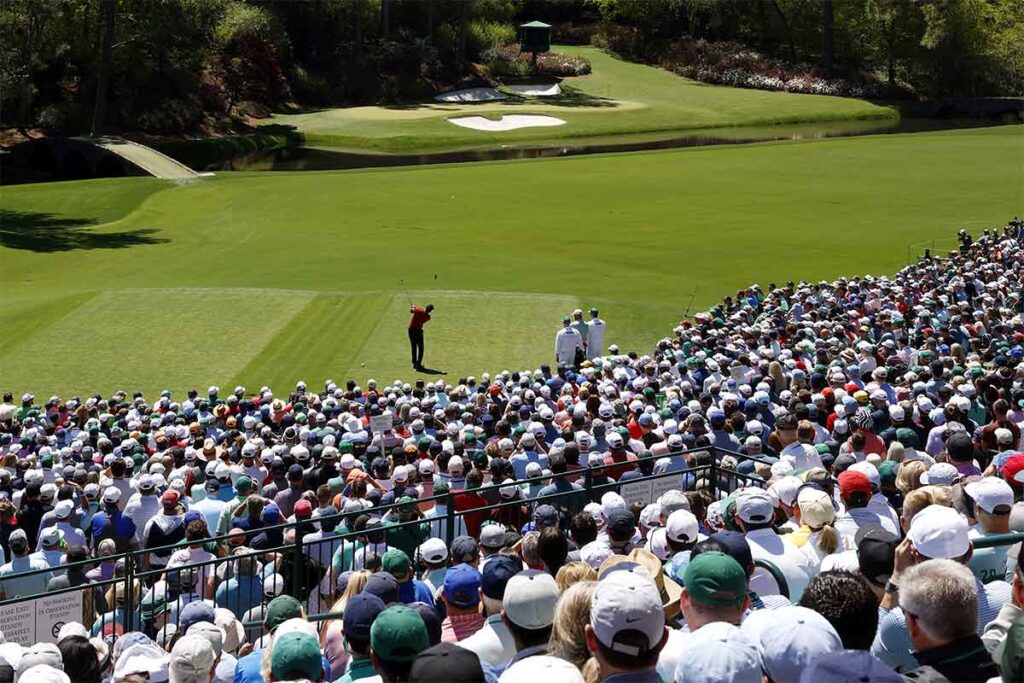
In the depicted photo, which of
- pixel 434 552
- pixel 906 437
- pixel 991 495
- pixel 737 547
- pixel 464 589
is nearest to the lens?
pixel 737 547

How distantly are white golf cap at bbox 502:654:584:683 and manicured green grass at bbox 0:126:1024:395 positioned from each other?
18.5 metres

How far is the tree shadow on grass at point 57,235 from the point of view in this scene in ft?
130

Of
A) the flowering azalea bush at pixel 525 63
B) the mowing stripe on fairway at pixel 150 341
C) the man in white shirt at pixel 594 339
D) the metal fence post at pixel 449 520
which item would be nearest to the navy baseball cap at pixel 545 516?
the metal fence post at pixel 449 520

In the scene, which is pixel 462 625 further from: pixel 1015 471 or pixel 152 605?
pixel 1015 471

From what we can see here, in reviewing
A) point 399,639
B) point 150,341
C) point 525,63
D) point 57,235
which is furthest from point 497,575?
point 525,63

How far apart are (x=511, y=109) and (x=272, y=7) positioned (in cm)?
1887

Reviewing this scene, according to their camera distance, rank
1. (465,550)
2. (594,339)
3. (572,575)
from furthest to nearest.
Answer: (594,339) < (465,550) < (572,575)

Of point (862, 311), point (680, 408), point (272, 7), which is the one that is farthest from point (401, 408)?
point (272, 7)

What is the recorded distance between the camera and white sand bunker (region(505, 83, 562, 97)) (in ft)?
300

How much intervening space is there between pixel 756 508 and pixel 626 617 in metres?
2.53

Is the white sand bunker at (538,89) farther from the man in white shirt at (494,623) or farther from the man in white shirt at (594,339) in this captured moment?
Result: the man in white shirt at (494,623)

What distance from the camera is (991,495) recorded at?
7.49 metres

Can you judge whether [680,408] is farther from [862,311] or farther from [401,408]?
[862,311]

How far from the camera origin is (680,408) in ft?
51.2
